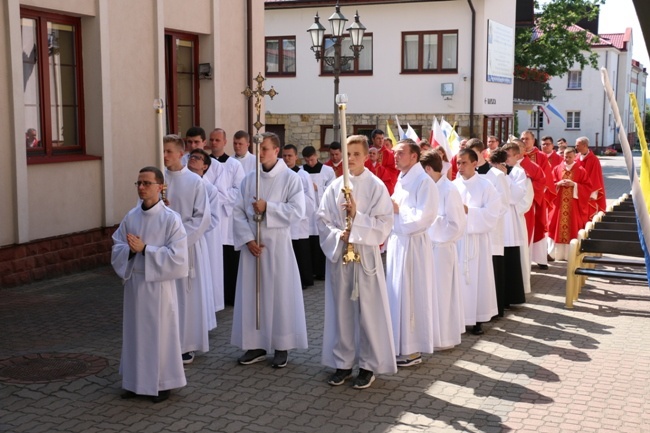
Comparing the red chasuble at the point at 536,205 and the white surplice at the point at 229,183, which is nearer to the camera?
the white surplice at the point at 229,183

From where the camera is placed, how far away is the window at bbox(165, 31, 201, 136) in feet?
47.4

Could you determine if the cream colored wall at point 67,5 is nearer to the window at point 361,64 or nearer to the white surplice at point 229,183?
the white surplice at point 229,183

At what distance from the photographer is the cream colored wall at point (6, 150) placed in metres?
10.6

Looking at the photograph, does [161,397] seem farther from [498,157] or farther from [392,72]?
[392,72]

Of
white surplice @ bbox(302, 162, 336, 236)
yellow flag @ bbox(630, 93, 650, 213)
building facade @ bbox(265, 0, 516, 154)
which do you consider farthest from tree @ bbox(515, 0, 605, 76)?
yellow flag @ bbox(630, 93, 650, 213)

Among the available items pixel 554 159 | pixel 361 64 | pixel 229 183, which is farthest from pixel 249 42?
pixel 361 64

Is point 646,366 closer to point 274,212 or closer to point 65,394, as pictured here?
point 274,212

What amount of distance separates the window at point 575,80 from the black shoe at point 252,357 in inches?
2415

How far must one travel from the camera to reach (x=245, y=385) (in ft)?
23.0

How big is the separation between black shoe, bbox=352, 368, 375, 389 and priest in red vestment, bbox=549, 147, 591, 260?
827 centimetres

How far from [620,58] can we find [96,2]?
63860 mm

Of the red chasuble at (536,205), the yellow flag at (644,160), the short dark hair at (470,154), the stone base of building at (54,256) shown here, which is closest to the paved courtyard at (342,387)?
the stone base of building at (54,256)

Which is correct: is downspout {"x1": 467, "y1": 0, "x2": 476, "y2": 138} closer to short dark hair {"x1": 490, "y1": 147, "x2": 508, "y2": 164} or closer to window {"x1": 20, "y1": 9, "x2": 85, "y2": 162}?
window {"x1": 20, "y1": 9, "x2": 85, "y2": 162}

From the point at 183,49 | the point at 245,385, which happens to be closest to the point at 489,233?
the point at 245,385
